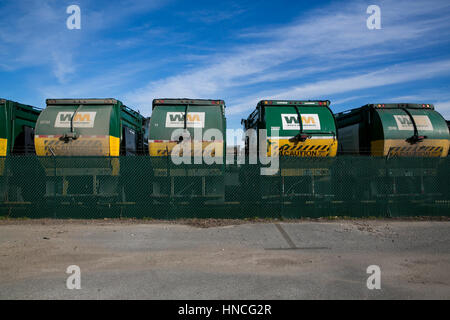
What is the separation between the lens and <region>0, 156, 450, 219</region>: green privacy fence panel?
9.10 m

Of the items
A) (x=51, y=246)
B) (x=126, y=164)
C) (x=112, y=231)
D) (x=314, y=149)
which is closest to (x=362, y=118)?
(x=314, y=149)

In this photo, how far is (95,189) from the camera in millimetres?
9250

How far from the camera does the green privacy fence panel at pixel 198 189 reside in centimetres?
910

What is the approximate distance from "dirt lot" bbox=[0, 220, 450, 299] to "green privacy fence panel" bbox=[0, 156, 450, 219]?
41 cm

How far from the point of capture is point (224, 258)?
237 inches

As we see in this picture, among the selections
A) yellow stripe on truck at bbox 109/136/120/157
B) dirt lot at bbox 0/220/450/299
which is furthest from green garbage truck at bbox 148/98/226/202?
yellow stripe on truck at bbox 109/136/120/157

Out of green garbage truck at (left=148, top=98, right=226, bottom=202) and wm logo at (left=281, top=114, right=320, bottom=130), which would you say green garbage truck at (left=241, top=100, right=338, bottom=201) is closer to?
wm logo at (left=281, top=114, right=320, bottom=130)

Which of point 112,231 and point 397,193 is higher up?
point 397,193

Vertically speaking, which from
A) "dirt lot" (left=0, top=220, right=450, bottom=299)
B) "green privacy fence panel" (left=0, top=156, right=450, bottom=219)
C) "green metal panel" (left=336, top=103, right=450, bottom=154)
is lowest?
"dirt lot" (left=0, top=220, right=450, bottom=299)

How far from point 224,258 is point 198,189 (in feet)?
12.3

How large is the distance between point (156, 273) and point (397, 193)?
764 cm

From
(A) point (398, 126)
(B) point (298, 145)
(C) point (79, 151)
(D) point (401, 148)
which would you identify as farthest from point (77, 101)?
(D) point (401, 148)

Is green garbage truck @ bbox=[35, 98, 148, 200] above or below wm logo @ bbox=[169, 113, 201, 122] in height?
below
